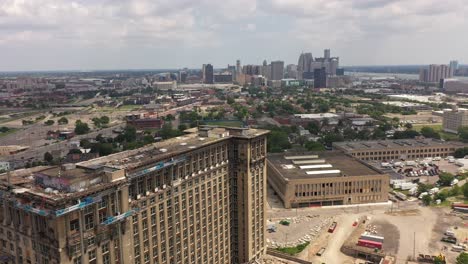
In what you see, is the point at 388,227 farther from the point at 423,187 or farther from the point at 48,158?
the point at 48,158

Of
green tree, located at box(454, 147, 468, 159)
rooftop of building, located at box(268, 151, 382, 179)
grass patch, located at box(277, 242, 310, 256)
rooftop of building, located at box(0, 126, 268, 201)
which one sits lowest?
grass patch, located at box(277, 242, 310, 256)

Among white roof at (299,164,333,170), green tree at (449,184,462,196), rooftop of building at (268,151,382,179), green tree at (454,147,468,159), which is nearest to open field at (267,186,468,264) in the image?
rooftop of building at (268,151,382,179)

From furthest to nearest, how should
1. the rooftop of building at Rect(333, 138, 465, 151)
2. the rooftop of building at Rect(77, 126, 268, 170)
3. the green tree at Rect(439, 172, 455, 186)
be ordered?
the rooftop of building at Rect(333, 138, 465, 151) → the green tree at Rect(439, 172, 455, 186) → the rooftop of building at Rect(77, 126, 268, 170)

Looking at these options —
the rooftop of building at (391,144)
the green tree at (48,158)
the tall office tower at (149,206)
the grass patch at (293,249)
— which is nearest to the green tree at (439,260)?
the grass patch at (293,249)

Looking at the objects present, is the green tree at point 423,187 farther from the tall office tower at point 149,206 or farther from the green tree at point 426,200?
the tall office tower at point 149,206

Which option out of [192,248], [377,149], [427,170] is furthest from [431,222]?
[192,248]

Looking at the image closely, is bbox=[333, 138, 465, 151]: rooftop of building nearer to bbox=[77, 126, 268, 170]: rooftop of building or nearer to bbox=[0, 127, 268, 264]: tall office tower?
bbox=[0, 127, 268, 264]: tall office tower
